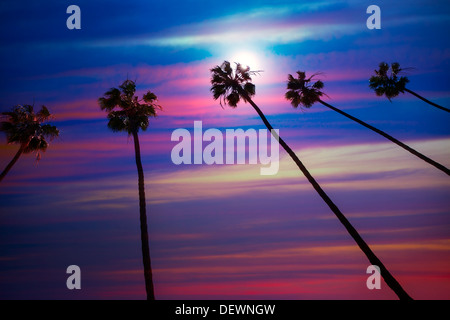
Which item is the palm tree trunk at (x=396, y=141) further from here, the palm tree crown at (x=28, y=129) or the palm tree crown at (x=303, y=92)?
the palm tree crown at (x=28, y=129)

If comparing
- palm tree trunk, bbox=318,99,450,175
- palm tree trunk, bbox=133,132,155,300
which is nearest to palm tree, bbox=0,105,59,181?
palm tree trunk, bbox=133,132,155,300

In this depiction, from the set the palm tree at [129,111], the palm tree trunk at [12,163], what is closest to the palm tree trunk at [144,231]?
the palm tree at [129,111]

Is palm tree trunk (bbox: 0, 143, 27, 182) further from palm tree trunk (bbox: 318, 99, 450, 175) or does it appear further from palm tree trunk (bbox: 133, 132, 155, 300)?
palm tree trunk (bbox: 318, 99, 450, 175)

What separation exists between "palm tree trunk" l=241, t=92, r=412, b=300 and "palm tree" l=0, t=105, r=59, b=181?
60.9 ft

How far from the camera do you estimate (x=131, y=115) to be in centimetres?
4553

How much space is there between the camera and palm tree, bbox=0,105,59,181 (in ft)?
171

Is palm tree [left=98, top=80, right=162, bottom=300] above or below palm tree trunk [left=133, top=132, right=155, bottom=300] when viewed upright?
→ above

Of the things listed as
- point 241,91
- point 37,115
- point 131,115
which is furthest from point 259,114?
point 37,115

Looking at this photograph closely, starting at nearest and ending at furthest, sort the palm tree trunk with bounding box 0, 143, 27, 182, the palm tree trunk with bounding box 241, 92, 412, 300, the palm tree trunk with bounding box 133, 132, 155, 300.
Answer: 1. the palm tree trunk with bounding box 241, 92, 412, 300
2. the palm tree trunk with bounding box 133, 132, 155, 300
3. the palm tree trunk with bounding box 0, 143, 27, 182

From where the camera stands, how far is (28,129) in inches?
2061

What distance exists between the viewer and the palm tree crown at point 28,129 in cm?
5212

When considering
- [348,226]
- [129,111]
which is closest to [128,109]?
[129,111]
